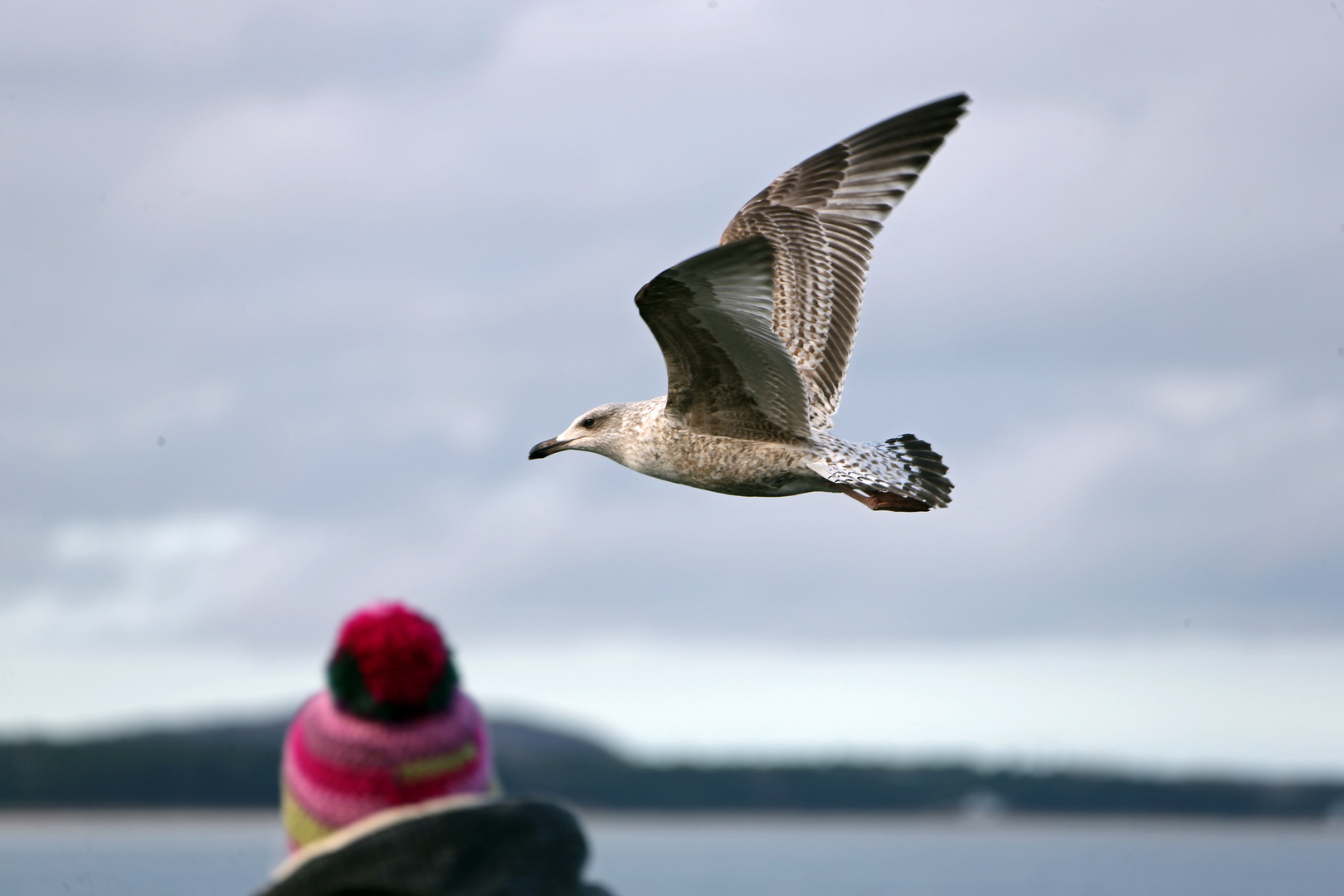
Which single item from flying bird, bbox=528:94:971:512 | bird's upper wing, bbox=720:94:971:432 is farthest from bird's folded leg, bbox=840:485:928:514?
bird's upper wing, bbox=720:94:971:432

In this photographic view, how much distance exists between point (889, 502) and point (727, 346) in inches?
63.6

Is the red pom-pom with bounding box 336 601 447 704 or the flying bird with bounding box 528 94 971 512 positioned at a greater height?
the flying bird with bounding box 528 94 971 512

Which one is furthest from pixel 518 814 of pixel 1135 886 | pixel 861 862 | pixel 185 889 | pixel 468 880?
pixel 861 862

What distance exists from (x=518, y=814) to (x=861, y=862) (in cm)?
16513

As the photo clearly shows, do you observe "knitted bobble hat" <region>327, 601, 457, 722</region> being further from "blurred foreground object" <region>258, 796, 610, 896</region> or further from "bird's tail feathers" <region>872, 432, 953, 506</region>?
"bird's tail feathers" <region>872, 432, 953, 506</region>

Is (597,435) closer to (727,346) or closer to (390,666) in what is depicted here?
(727,346)

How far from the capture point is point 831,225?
15.3 metres

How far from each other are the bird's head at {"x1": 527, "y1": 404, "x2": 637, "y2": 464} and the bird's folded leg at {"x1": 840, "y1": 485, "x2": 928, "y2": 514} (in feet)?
6.55

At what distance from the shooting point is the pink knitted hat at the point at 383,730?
299cm

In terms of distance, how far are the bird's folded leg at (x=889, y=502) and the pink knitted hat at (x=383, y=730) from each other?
920 centimetres

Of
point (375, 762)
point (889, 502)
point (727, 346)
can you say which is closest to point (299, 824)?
point (375, 762)

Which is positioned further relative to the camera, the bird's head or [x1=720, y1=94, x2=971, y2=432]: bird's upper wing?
[x1=720, y1=94, x2=971, y2=432]: bird's upper wing

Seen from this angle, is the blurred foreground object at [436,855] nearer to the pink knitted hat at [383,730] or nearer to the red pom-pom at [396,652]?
the pink knitted hat at [383,730]

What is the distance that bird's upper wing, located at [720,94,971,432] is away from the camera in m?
14.4
